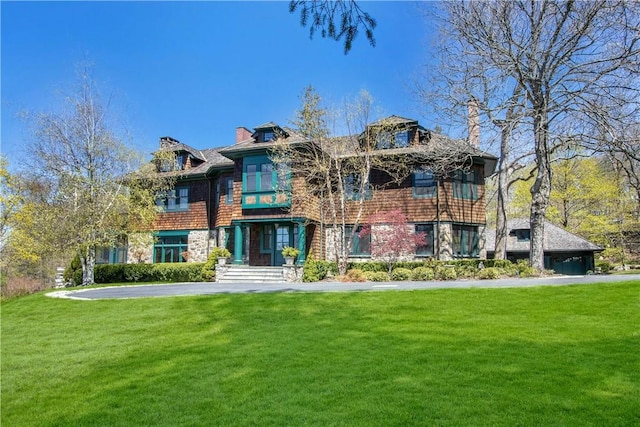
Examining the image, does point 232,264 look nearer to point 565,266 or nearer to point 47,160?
point 47,160

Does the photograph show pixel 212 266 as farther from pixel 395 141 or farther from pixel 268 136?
pixel 395 141

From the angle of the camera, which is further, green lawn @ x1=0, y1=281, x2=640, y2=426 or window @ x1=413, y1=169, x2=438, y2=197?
window @ x1=413, y1=169, x2=438, y2=197

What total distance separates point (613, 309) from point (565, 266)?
23741 millimetres

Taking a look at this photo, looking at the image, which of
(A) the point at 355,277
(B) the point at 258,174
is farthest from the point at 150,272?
(A) the point at 355,277

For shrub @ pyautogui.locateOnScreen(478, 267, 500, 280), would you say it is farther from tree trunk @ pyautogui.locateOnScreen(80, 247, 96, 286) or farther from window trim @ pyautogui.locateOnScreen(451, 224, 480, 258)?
tree trunk @ pyautogui.locateOnScreen(80, 247, 96, 286)

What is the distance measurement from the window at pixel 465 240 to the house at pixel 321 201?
5cm

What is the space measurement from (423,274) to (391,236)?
2787mm

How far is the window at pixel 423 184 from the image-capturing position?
21.7m

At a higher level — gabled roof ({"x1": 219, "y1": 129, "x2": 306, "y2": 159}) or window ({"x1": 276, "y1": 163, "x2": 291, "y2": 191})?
gabled roof ({"x1": 219, "y1": 129, "x2": 306, "y2": 159})

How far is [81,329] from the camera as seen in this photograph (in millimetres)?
9016

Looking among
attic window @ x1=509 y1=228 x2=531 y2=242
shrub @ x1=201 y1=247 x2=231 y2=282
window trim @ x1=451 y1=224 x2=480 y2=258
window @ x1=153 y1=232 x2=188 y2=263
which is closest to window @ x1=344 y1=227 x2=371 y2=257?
window trim @ x1=451 y1=224 x2=480 y2=258

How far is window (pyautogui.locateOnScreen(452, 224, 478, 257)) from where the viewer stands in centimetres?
2172

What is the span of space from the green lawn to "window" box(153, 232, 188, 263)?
1515cm

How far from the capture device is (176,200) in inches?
1025
